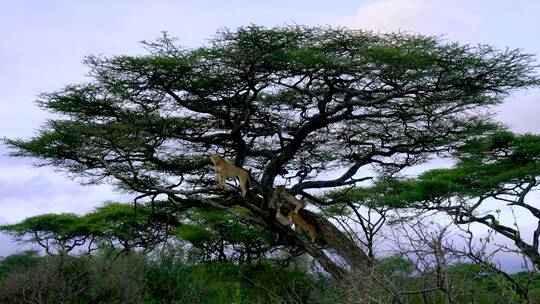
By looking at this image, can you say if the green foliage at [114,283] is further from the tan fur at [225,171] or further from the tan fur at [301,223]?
the tan fur at [301,223]

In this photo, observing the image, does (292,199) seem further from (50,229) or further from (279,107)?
(50,229)

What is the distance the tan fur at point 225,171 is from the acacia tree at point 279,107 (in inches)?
15.5

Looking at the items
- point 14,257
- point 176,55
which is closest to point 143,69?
point 176,55

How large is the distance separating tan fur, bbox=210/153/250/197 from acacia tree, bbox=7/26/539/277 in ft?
1.29

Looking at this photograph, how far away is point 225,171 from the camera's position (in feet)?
45.0

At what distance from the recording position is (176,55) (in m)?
14.1

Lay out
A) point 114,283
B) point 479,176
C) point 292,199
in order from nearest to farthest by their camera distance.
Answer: point 114,283 → point 292,199 → point 479,176

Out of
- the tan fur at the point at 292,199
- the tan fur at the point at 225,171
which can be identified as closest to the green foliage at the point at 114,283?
the tan fur at the point at 225,171

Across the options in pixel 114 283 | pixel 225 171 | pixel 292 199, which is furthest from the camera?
pixel 292 199

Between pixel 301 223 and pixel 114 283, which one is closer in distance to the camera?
pixel 114 283

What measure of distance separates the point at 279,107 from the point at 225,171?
10.8 ft

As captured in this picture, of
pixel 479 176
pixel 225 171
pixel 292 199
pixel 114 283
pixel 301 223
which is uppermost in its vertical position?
pixel 479 176

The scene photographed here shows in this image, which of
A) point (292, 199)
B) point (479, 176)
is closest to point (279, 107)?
point (292, 199)

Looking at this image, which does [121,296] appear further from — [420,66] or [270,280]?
[270,280]
